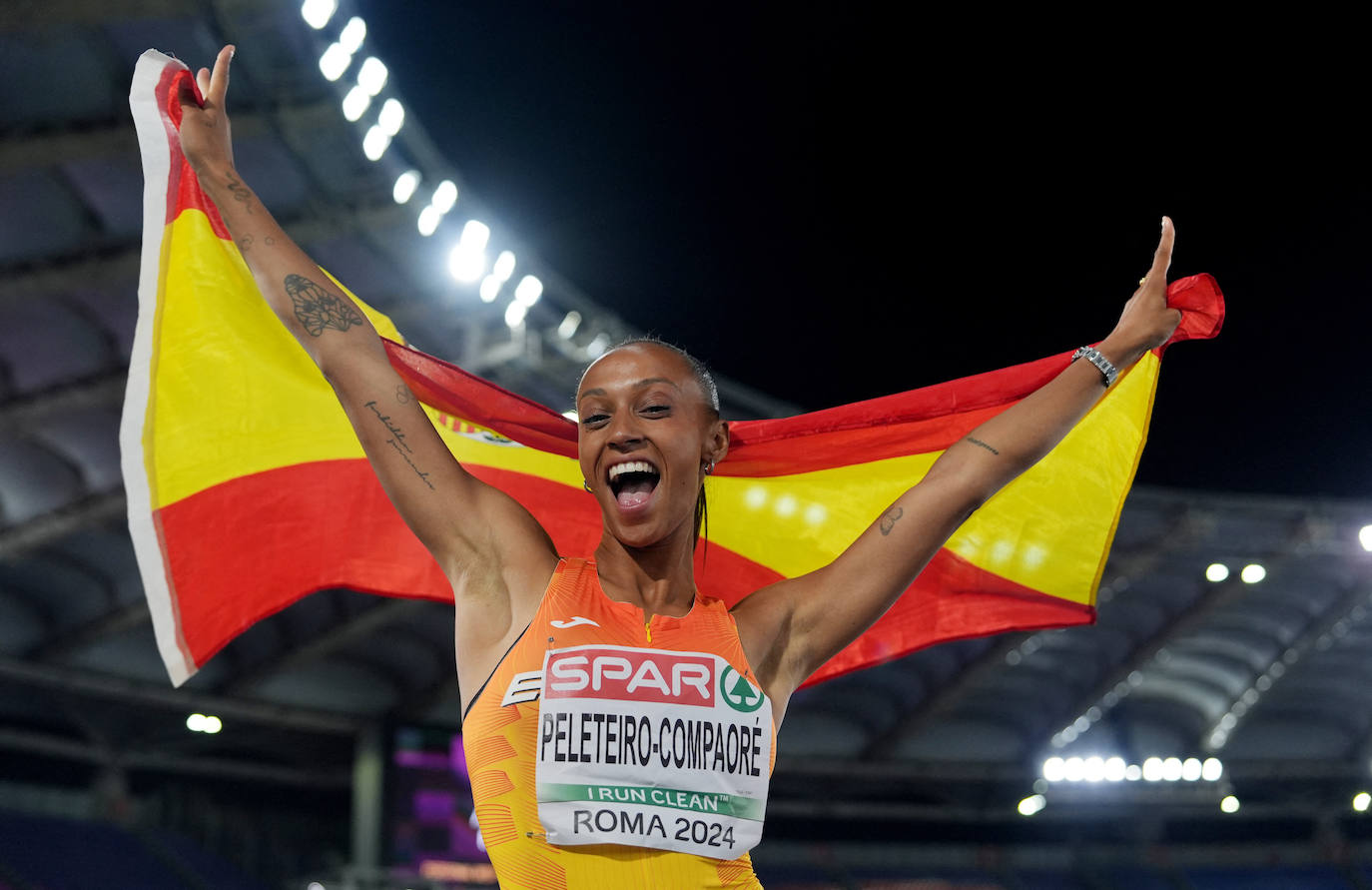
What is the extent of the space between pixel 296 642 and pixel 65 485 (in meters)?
6.09

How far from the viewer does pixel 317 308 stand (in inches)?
111

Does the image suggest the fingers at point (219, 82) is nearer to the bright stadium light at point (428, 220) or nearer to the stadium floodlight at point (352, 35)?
the stadium floodlight at point (352, 35)

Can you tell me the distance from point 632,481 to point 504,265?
49.0 ft

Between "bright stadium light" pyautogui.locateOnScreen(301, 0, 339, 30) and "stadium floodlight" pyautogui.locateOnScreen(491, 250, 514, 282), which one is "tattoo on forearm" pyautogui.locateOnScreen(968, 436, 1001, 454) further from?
"stadium floodlight" pyautogui.locateOnScreen(491, 250, 514, 282)

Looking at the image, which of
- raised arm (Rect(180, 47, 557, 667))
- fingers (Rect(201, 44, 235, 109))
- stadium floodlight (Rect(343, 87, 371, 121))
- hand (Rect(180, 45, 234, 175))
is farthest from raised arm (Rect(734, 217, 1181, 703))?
stadium floodlight (Rect(343, 87, 371, 121))

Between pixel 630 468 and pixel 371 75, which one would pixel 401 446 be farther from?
pixel 371 75

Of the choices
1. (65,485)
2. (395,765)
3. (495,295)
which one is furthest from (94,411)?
(395,765)

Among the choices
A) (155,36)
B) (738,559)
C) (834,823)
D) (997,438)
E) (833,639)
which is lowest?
(833,639)

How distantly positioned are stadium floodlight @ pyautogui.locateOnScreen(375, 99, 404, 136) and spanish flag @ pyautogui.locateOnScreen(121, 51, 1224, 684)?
11.3m

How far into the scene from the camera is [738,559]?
14.9 ft

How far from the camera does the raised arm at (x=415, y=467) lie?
2557 mm

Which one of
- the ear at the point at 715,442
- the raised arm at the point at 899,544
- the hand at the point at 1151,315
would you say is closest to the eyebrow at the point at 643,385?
the ear at the point at 715,442

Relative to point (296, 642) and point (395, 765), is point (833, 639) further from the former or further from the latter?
point (395, 765)

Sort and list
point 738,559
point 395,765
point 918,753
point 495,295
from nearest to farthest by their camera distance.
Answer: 1. point 738,559
2. point 495,295
3. point 395,765
4. point 918,753
